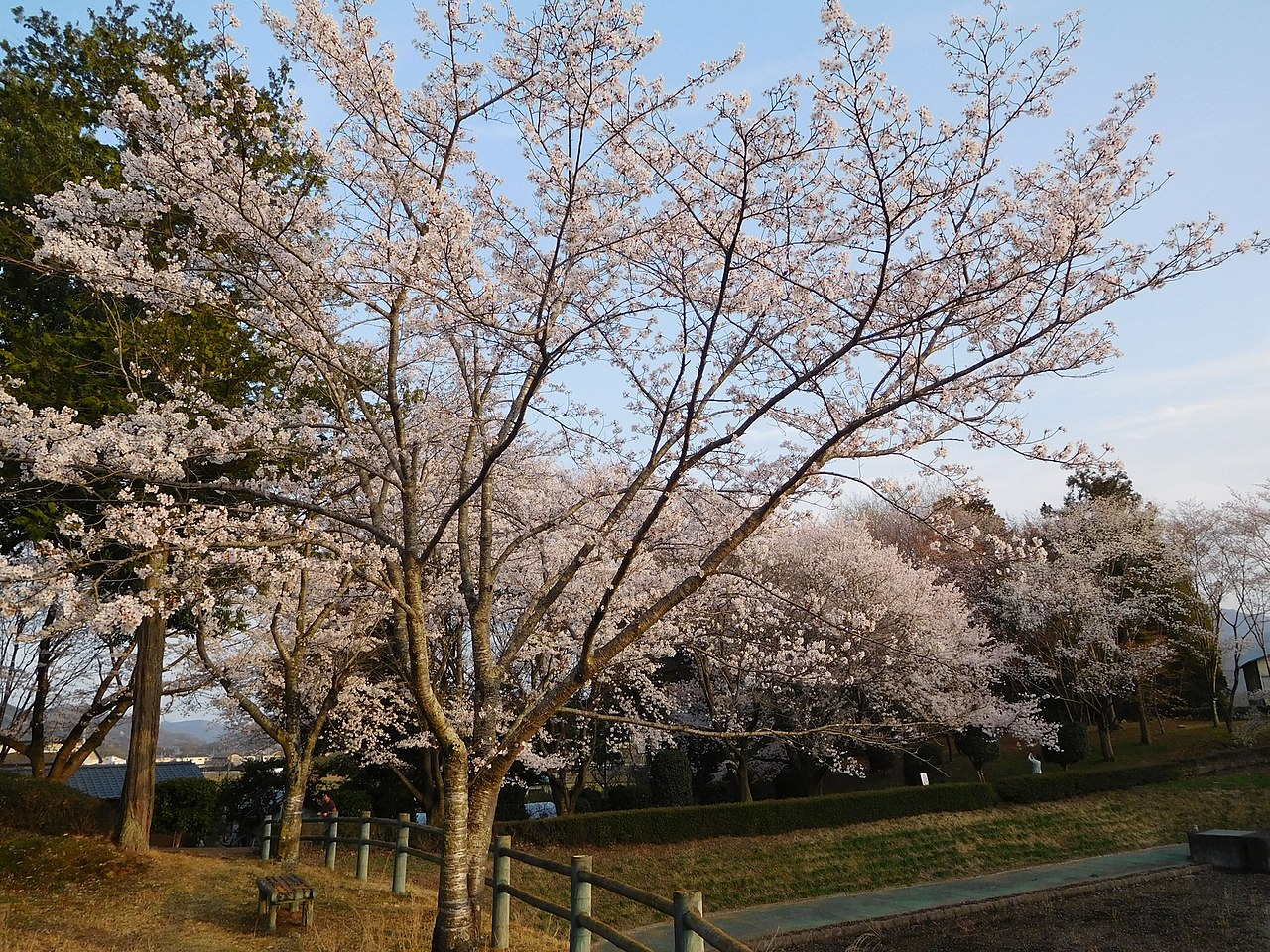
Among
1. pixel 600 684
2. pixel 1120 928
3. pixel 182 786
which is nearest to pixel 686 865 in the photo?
pixel 600 684

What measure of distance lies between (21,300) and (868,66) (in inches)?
475

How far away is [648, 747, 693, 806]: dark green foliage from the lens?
2000 centimetres

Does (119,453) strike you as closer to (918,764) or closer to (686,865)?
(686,865)

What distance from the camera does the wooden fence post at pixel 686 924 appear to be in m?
4.60

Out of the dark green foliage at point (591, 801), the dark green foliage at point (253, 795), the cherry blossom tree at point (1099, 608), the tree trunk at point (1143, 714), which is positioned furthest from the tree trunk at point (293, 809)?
the tree trunk at point (1143, 714)

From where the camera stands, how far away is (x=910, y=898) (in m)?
14.2

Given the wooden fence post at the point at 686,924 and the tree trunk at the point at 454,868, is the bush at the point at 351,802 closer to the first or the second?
the tree trunk at the point at 454,868

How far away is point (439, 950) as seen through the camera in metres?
6.05

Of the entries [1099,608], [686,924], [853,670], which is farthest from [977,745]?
[686,924]

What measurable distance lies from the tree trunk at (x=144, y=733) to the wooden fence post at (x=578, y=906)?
321 inches

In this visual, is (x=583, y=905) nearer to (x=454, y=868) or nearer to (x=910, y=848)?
(x=454, y=868)

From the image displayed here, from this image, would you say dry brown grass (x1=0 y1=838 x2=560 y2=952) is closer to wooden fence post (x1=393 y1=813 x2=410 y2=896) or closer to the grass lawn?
the grass lawn

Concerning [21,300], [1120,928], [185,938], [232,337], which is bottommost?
[1120,928]

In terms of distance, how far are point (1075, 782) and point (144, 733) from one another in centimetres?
2195
